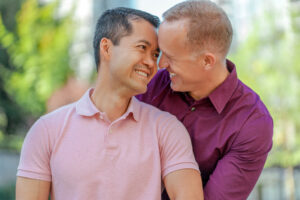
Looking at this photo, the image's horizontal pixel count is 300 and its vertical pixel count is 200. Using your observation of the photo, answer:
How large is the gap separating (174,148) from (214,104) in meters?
0.25

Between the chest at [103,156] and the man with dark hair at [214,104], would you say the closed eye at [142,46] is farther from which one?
the chest at [103,156]

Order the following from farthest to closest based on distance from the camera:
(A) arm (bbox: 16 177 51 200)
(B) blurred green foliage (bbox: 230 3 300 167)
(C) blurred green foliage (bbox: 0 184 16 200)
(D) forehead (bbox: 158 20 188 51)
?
1. (C) blurred green foliage (bbox: 0 184 16 200)
2. (B) blurred green foliage (bbox: 230 3 300 167)
3. (D) forehead (bbox: 158 20 188 51)
4. (A) arm (bbox: 16 177 51 200)

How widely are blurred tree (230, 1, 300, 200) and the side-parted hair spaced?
2.76 meters

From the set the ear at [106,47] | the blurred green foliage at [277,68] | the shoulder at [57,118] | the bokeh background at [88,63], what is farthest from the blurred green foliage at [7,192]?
the ear at [106,47]

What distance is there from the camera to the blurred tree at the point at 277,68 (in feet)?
15.2

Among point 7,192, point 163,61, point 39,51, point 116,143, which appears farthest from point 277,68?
point 7,192

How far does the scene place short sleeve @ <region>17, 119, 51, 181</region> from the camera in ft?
5.61

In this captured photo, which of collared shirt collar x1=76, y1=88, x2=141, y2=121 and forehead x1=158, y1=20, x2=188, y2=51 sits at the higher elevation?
forehead x1=158, y1=20, x2=188, y2=51

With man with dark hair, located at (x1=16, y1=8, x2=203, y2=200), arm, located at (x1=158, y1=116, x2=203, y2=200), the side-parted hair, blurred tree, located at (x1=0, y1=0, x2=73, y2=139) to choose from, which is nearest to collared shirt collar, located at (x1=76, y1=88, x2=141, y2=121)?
man with dark hair, located at (x1=16, y1=8, x2=203, y2=200)

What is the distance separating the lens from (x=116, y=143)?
177cm

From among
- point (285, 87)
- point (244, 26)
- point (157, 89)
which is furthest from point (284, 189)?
point (157, 89)

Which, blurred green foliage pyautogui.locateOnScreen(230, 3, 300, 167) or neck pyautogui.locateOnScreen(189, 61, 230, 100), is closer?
neck pyautogui.locateOnScreen(189, 61, 230, 100)

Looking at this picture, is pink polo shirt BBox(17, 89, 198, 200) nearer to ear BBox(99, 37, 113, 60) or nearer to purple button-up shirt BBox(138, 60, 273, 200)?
purple button-up shirt BBox(138, 60, 273, 200)

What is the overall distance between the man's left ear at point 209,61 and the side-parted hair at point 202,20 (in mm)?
36
